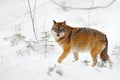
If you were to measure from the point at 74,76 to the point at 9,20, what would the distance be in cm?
672

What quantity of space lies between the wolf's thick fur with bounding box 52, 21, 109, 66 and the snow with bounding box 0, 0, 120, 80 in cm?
28

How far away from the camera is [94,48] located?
10172mm

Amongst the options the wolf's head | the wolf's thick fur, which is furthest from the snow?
the wolf's head

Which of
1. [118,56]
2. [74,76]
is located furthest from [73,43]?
[74,76]

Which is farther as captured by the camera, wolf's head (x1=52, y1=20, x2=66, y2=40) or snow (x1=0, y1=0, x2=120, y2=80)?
wolf's head (x1=52, y1=20, x2=66, y2=40)

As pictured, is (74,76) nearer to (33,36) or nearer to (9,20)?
(33,36)

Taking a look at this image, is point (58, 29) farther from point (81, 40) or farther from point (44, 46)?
point (44, 46)

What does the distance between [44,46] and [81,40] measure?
1444 millimetres

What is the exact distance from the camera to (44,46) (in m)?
11.5

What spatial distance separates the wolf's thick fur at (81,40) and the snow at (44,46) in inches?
10.8

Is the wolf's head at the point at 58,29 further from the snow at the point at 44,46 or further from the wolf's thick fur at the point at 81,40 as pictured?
the snow at the point at 44,46

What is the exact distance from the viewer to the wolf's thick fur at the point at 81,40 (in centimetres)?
1013

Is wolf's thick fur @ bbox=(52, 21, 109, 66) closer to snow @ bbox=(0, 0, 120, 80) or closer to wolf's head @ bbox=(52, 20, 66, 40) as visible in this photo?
wolf's head @ bbox=(52, 20, 66, 40)

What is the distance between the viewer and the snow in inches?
353
